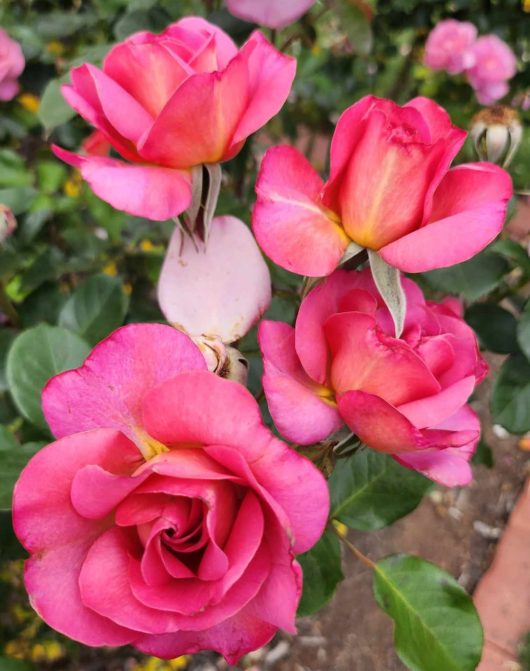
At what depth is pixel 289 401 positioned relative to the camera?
388 millimetres

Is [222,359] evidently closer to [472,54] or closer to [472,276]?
[472,276]

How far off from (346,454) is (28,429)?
15.8 inches

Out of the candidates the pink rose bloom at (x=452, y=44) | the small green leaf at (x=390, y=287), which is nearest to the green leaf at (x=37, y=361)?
the small green leaf at (x=390, y=287)

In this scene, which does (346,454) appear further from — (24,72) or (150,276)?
(24,72)

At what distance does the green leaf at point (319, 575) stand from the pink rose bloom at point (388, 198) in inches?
11.8

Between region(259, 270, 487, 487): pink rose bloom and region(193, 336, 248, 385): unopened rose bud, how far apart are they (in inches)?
1.4

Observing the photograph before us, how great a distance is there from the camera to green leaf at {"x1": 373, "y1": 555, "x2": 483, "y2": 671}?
0.51 m

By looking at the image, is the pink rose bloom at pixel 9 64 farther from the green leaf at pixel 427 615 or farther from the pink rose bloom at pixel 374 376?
the green leaf at pixel 427 615

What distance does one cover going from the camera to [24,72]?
99 centimetres

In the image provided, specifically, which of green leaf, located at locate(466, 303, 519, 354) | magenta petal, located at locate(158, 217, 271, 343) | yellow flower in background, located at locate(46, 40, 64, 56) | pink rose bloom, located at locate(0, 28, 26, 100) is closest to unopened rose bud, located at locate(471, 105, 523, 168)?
green leaf, located at locate(466, 303, 519, 354)

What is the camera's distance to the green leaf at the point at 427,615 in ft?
1.67

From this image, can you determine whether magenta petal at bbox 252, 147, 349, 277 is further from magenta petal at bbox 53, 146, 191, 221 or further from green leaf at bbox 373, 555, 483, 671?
green leaf at bbox 373, 555, 483, 671

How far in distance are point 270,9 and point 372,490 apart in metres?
0.48

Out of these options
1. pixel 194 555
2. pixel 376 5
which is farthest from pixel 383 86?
pixel 194 555
